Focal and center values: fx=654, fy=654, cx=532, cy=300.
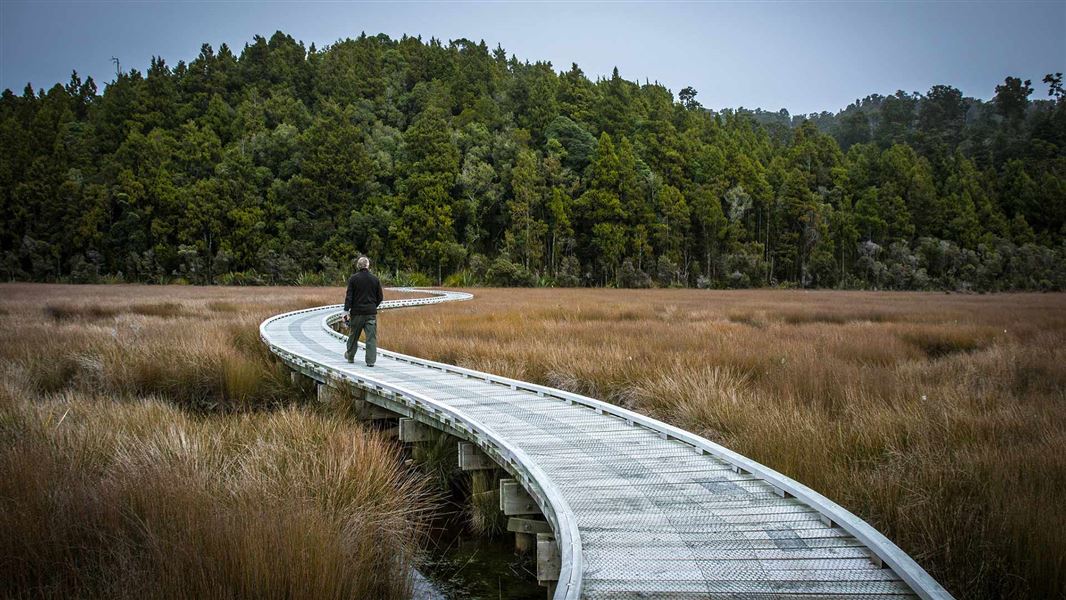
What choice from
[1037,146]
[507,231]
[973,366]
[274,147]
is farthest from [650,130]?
[973,366]

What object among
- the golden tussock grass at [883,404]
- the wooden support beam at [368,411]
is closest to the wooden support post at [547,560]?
the golden tussock grass at [883,404]

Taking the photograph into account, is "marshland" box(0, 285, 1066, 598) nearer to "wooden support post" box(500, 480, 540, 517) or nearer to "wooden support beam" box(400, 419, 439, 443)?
"wooden support beam" box(400, 419, 439, 443)

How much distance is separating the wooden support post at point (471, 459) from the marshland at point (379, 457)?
23 cm

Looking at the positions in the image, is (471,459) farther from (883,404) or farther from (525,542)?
(883,404)

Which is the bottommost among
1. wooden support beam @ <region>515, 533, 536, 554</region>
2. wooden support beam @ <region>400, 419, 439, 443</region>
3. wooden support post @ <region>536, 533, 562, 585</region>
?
wooden support beam @ <region>515, 533, 536, 554</region>

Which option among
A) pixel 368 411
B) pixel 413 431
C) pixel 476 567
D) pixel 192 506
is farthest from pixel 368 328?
pixel 192 506

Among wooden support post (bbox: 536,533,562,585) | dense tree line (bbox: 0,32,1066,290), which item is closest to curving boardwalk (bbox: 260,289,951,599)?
wooden support post (bbox: 536,533,562,585)

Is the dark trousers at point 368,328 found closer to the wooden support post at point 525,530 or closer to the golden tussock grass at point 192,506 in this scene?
the golden tussock grass at point 192,506

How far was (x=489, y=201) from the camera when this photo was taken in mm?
61438

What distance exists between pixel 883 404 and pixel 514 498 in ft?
15.4

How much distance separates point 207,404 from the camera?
37.0ft

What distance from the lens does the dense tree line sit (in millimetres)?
56406

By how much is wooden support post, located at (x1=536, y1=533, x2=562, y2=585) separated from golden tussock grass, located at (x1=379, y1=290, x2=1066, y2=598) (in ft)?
7.87

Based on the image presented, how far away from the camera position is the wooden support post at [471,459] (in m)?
7.36
